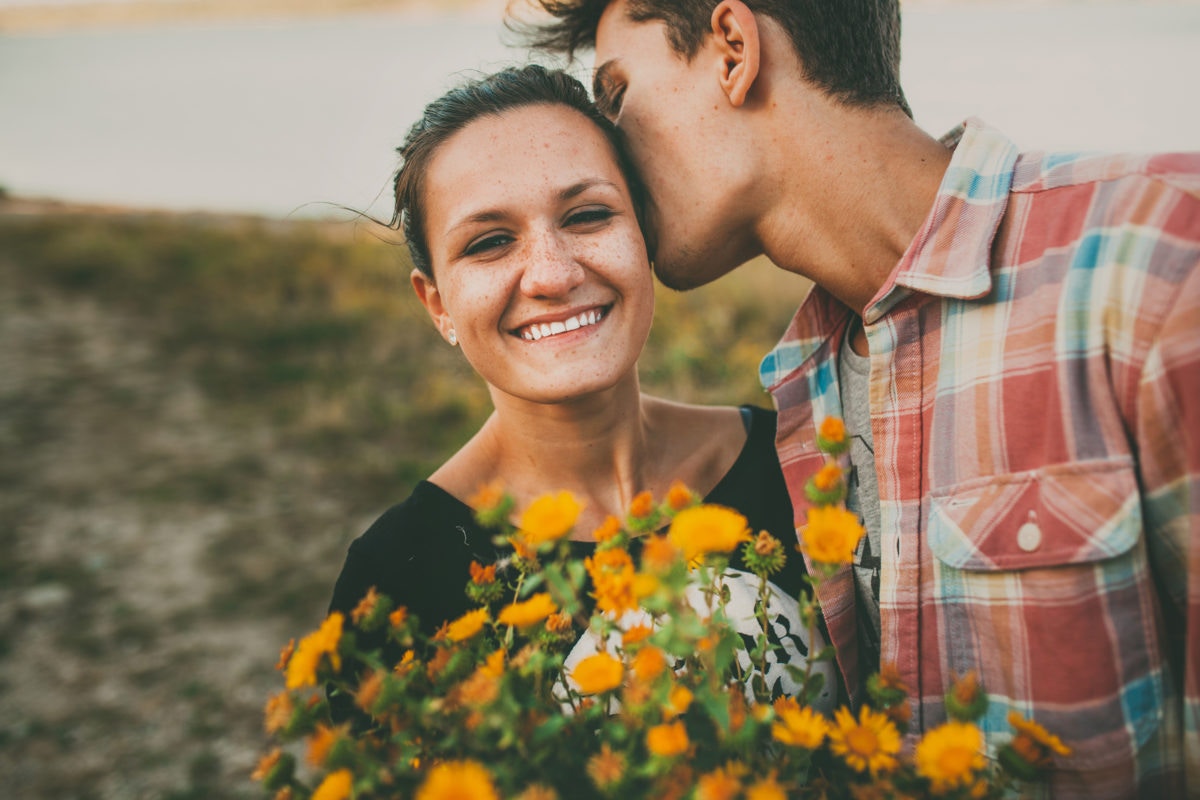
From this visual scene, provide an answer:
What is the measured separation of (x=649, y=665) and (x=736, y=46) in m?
1.35

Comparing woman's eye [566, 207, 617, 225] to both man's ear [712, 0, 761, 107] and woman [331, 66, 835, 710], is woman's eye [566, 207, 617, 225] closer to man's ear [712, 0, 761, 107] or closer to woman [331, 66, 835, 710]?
woman [331, 66, 835, 710]

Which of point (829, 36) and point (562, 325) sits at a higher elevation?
point (829, 36)

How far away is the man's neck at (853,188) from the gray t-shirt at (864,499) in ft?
0.57

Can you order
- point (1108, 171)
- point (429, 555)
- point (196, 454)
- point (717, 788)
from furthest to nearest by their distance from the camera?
1. point (196, 454)
2. point (429, 555)
3. point (1108, 171)
4. point (717, 788)

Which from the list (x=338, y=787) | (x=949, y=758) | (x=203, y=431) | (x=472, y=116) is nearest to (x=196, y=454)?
(x=203, y=431)

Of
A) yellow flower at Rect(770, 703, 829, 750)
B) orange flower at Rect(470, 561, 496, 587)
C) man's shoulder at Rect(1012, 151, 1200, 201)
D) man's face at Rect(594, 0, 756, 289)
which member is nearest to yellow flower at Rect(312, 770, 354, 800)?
orange flower at Rect(470, 561, 496, 587)

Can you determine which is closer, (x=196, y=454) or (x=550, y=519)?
(x=550, y=519)

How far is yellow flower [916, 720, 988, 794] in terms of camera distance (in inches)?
30.7

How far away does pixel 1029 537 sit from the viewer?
4.09ft

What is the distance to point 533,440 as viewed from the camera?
1802 mm

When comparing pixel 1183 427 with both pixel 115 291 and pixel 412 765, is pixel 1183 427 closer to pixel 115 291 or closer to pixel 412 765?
pixel 412 765

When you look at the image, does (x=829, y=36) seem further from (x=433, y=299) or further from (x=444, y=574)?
(x=444, y=574)

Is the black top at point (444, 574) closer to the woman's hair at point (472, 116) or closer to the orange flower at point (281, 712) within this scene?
the orange flower at point (281, 712)

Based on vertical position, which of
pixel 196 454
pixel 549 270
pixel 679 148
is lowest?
pixel 196 454
